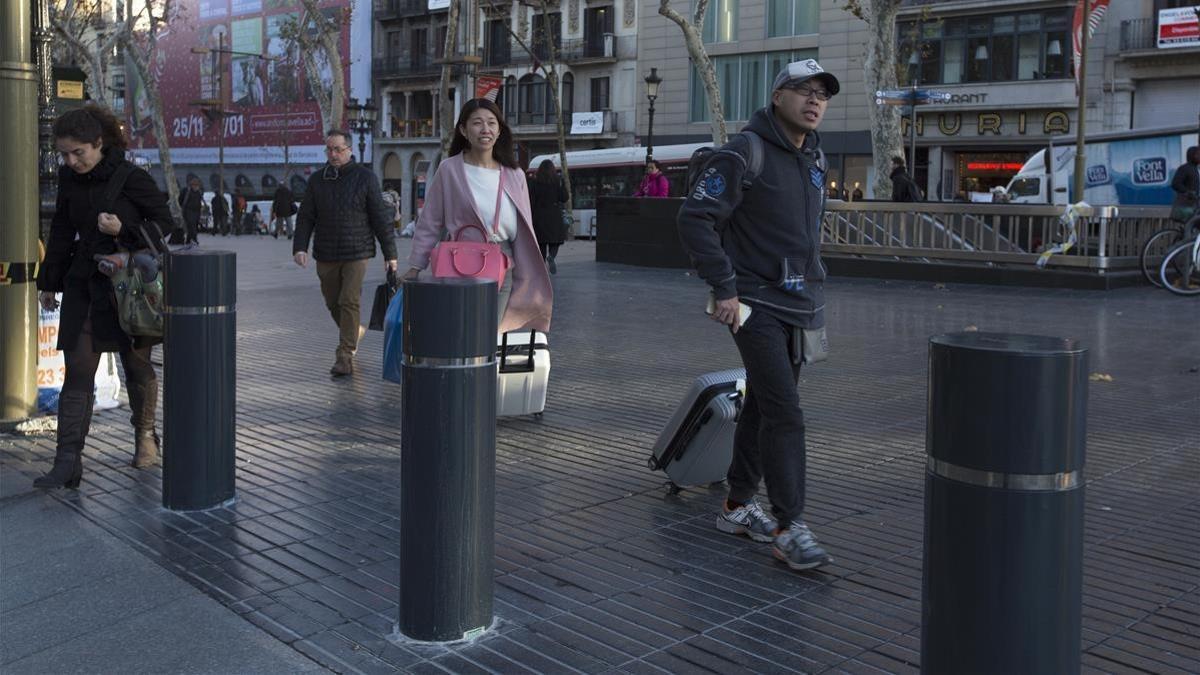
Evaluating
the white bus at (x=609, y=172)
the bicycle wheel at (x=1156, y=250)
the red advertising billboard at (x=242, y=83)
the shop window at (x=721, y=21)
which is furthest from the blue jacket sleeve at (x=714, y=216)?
the red advertising billboard at (x=242, y=83)

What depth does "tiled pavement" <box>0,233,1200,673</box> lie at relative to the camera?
395cm

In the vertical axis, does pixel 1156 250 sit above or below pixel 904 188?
below

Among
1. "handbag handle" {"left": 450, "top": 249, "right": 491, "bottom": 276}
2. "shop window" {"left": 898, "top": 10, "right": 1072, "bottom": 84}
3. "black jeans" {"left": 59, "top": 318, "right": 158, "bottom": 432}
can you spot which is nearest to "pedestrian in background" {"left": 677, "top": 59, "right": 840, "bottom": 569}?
"handbag handle" {"left": 450, "top": 249, "right": 491, "bottom": 276}

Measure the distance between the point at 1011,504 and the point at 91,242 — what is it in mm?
4778

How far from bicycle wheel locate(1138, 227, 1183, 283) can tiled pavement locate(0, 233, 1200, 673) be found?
6.51m

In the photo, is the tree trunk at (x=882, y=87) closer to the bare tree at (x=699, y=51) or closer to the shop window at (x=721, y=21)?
the bare tree at (x=699, y=51)

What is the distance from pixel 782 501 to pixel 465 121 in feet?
10.7

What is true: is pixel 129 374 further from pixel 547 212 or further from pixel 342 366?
pixel 547 212

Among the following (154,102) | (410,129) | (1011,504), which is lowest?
(1011,504)

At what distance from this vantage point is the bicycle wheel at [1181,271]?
15.5 meters

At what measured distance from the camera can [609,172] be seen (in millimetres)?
43500

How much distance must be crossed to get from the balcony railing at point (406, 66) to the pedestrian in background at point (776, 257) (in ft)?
204

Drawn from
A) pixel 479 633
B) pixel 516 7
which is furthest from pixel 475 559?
pixel 516 7

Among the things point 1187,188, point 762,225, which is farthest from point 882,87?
point 762,225
